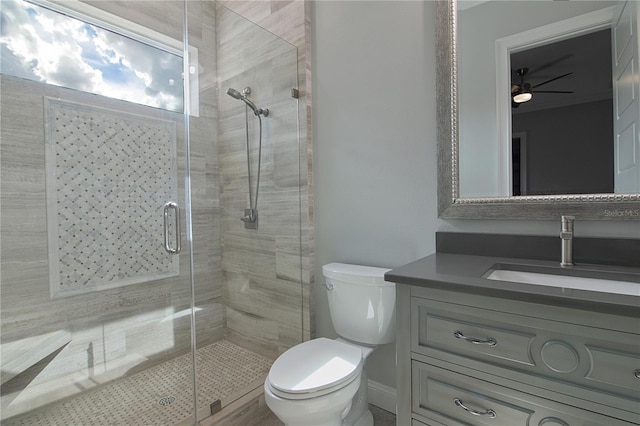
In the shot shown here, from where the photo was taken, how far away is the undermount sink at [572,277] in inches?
39.7

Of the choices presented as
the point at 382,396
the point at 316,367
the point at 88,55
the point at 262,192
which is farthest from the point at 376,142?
the point at 88,55

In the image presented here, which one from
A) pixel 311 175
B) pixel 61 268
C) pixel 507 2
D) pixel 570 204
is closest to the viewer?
pixel 570 204

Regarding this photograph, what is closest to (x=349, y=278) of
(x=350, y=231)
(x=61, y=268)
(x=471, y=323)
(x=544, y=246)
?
(x=350, y=231)

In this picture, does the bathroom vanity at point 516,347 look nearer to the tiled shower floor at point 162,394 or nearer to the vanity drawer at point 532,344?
the vanity drawer at point 532,344

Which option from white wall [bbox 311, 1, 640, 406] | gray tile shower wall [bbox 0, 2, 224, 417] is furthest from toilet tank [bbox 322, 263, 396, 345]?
gray tile shower wall [bbox 0, 2, 224, 417]

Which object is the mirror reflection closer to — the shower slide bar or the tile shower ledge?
the tile shower ledge

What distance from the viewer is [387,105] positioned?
5.48 feet

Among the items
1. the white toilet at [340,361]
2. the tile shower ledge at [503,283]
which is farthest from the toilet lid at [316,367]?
the tile shower ledge at [503,283]

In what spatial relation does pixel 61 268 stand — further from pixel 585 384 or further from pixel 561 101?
pixel 561 101

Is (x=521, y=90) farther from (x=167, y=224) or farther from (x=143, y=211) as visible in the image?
(x=143, y=211)

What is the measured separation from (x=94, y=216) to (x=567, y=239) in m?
2.42

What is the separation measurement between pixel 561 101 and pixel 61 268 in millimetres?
2637

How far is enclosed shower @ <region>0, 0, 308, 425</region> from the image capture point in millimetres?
1690

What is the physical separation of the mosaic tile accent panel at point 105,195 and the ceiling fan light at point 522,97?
2.05 metres
